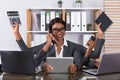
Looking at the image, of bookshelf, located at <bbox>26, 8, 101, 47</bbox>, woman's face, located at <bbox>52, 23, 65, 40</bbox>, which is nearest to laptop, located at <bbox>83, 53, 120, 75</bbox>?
woman's face, located at <bbox>52, 23, 65, 40</bbox>

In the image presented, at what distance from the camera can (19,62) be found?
198cm

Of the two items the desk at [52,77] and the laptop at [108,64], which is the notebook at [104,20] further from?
the desk at [52,77]

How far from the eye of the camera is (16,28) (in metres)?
2.54

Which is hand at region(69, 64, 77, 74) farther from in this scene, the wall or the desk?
the wall

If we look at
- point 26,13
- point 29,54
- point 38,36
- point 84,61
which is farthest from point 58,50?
point 26,13

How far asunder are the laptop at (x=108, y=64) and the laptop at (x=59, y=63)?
218 millimetres

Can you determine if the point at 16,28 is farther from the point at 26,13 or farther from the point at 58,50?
the point at 26,13

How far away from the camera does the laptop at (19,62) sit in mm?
1949

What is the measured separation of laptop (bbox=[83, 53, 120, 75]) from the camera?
1.96 m

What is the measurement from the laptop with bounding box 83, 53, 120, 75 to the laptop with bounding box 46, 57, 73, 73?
218mm

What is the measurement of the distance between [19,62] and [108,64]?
0.73 meters

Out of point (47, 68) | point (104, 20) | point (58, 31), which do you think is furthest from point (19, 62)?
point (104, 20)

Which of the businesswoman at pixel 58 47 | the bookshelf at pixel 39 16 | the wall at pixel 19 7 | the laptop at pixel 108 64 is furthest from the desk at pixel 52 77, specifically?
the wall at pixel 19 7

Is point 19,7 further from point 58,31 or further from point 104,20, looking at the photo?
point 104,20
